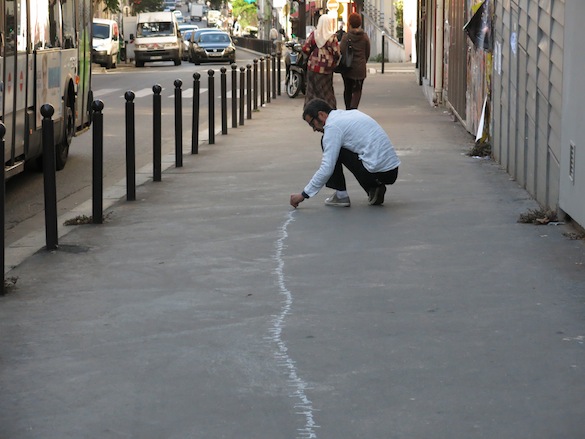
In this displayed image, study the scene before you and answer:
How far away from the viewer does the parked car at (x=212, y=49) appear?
192ft

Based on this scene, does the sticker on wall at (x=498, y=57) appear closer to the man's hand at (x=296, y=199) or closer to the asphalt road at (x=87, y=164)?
the man's hand at (x=296, y=199)

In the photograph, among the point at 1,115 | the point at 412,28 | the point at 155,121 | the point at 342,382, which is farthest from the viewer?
the point at 412,28

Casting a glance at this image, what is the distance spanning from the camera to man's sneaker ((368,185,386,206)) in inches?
439

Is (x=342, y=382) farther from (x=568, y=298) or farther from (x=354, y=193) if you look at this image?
(x=354, y=193)

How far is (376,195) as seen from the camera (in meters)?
11.2

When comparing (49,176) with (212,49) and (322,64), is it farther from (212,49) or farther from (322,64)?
(212,49)

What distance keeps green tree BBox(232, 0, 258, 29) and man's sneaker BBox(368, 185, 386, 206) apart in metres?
148

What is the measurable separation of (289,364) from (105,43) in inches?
1852

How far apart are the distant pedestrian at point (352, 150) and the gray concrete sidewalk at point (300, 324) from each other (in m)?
0.24

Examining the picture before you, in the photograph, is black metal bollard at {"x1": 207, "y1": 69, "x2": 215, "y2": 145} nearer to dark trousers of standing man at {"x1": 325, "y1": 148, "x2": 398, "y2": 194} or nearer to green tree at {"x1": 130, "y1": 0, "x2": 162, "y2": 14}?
dark trousers of standing man at {"x1": 325, "y1": 148, "x2": 398, "y2": 194}

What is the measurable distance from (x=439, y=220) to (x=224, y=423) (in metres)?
5.46

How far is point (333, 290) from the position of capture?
25.3 ft

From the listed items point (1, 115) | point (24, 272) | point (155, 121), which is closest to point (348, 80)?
point (155, 121)

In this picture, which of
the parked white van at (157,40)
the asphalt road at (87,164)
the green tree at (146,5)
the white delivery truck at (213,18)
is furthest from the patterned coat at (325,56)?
the white delivery truck at (213,18)
